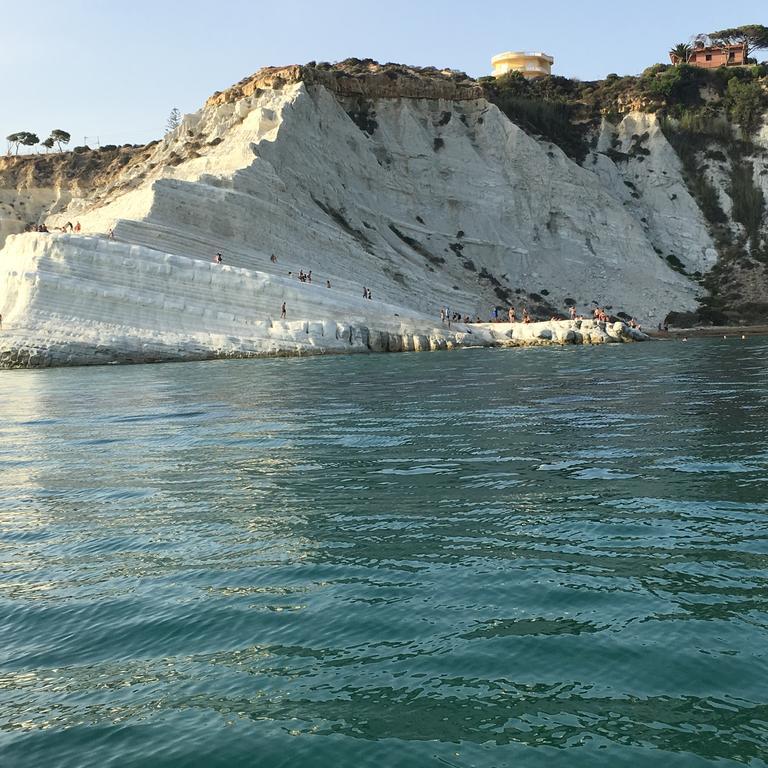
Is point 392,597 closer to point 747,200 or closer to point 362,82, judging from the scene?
point 362,82

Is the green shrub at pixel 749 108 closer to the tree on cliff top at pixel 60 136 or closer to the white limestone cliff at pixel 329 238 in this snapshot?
the white limestone cliff at pixel 329 238

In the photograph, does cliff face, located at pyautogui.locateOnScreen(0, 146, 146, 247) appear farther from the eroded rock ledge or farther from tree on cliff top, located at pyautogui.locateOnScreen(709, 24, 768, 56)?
tree on cliff top, located at pyautogui.locateOnScreen(709, 24, 768, 56)

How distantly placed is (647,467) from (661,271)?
5272 centimetres

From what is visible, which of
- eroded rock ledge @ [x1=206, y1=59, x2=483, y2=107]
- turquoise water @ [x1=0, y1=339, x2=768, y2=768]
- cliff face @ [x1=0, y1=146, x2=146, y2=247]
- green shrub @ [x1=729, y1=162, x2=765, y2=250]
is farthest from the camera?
cliff face @ [x1=0, y1=146, x2=146, y2=247]

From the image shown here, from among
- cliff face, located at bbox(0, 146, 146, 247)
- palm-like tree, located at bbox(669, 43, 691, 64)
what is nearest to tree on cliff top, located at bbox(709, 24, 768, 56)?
palm-like tree, located at bbox(669, 43, 691, 64)

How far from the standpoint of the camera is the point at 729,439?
42.5 ft

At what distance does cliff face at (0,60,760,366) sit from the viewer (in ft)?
133

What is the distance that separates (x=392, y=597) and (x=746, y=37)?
92.3m

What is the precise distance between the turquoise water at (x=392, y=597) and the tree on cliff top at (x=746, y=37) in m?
82.1

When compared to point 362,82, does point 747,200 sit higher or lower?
lower

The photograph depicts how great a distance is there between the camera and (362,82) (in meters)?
63.5

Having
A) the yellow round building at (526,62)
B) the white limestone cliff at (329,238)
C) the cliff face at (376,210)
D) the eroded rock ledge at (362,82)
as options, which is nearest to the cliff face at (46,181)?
the cliff face at (376,210)

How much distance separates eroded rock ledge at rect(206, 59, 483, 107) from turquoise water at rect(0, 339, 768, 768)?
162 ft

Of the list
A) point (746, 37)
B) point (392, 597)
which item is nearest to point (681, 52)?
point (746, 37)
